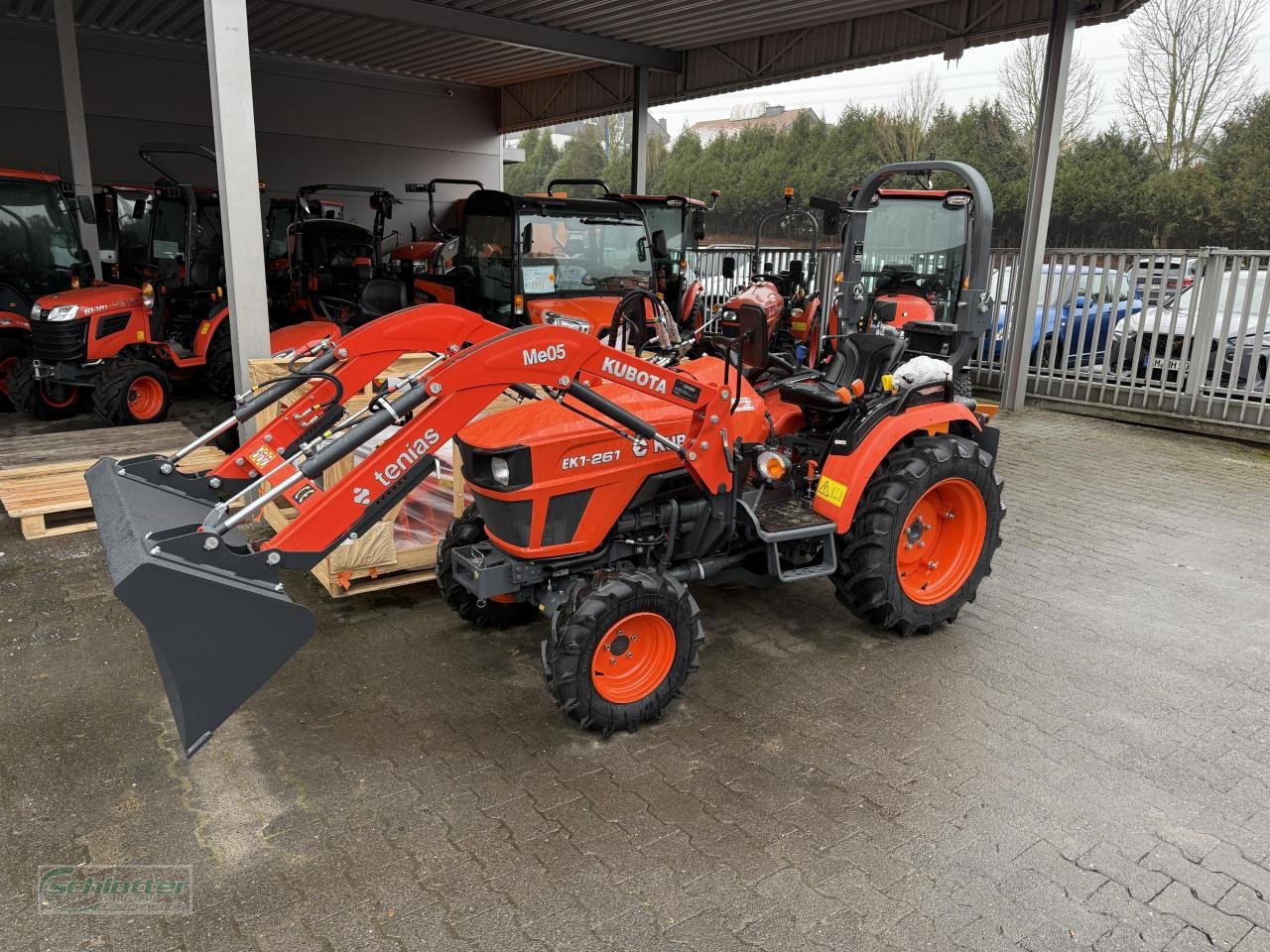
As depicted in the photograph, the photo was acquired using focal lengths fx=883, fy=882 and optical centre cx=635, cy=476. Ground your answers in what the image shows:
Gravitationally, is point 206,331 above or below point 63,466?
above

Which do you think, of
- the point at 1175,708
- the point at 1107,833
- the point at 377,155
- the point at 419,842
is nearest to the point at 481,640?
the point at 419,842

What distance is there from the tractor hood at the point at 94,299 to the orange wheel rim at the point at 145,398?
68 centimetres

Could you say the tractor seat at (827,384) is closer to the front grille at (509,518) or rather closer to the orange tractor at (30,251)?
the front grille at (509,518)

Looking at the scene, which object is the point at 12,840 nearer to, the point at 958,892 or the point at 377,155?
the point at 958,892

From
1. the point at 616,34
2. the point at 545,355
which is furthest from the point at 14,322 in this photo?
the point at 616,34

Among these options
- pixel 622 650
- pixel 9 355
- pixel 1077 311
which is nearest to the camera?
pixel 622 650

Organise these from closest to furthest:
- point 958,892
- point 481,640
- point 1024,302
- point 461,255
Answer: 1. point 958,892
2. point 481,640
3. point 461,255
4. point 1024,302

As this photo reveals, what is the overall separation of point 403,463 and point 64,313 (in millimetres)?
6324

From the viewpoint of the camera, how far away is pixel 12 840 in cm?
259

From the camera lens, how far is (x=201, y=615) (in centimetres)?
234

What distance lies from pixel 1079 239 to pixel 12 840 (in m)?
22.0

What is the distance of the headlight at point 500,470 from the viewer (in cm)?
308

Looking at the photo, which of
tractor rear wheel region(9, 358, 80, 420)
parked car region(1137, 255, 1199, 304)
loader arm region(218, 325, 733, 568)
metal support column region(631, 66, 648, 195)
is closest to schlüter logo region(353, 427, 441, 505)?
loader arm region(218, 325, 733, 568)

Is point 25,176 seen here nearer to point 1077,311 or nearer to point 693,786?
point 693,786
